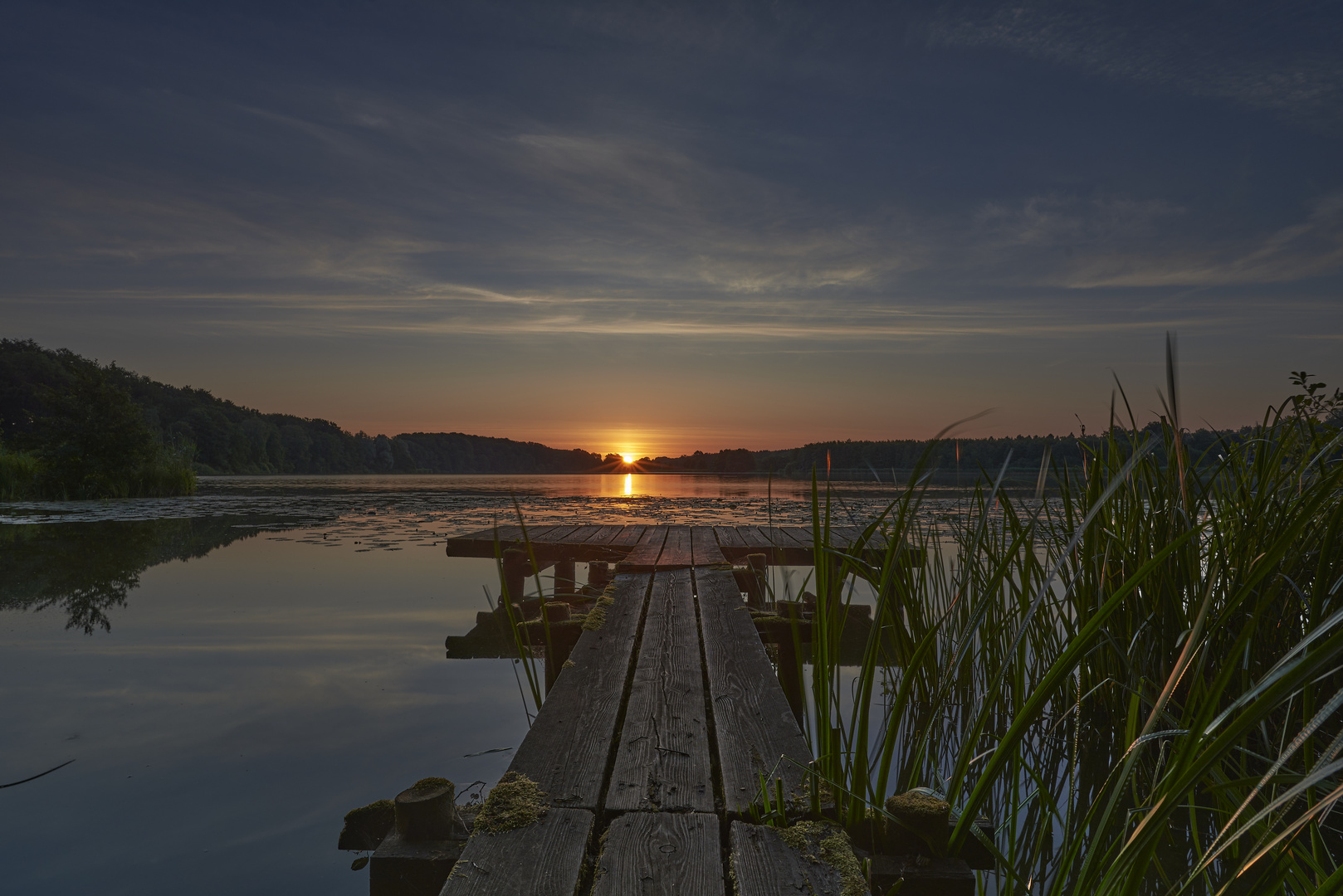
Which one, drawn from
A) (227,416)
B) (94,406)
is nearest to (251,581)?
(94,406)

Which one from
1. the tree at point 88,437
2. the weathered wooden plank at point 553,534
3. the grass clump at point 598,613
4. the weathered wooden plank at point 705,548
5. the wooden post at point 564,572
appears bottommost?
the wooden post at point 564,572

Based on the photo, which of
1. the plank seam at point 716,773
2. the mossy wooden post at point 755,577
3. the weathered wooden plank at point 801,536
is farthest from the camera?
the weathered wooden plank at point 801,536

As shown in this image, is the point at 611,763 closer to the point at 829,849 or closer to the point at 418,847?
the point at 418,847

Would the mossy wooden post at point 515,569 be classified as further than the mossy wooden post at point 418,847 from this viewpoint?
Yes

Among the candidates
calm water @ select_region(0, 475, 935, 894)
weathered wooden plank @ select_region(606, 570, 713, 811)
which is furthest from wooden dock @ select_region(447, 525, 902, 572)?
weathered wooden plank @ select_region(606, 570, 713, 811)

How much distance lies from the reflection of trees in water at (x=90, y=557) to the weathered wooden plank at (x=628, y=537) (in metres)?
4.40

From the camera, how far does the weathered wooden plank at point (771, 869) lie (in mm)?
1396

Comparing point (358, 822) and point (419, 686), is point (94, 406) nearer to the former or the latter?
point (419, 686)

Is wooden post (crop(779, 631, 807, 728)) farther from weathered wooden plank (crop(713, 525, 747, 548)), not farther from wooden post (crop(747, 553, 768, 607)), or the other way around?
weathered wooden plank (crop(713, 525, 747, 548))

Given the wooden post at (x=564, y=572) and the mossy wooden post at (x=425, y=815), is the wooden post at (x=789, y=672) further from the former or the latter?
the wooden post at (x=564, y=572)

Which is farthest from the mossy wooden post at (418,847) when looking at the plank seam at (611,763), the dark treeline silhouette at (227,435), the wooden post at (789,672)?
the dark treeline silhouette at (227,435)

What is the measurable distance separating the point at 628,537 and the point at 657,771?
5.35 metres

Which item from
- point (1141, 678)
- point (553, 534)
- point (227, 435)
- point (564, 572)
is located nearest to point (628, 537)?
point (553, 534)

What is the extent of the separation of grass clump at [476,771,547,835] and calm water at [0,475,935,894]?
1344 millimetres
